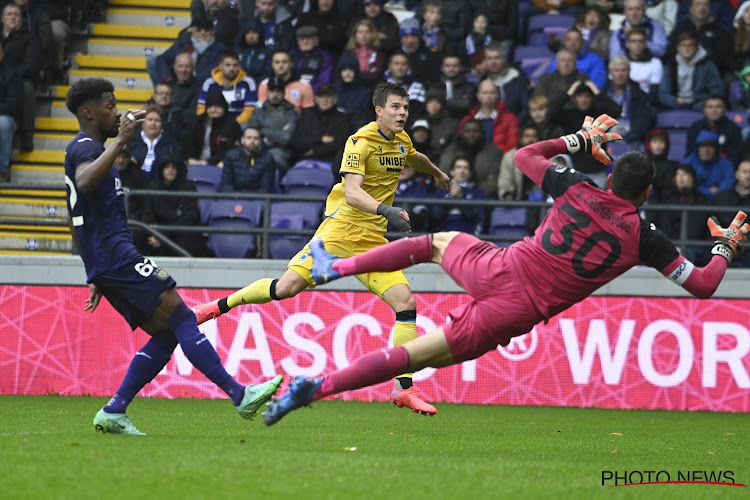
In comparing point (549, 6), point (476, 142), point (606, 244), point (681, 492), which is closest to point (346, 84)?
point (476, 142)

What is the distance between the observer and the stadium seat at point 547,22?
16562mm

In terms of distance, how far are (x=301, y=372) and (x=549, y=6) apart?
7.35 m

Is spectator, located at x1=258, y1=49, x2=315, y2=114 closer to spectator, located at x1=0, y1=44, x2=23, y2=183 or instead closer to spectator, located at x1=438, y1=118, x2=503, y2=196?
spectator, located at x1=438, y1=118, x2=503, y2=196

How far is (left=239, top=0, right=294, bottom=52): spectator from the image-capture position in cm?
1631

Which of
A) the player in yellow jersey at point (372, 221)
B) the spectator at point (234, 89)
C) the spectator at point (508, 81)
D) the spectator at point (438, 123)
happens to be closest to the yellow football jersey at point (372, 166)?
the player in yellow jersey at point (372, 221)

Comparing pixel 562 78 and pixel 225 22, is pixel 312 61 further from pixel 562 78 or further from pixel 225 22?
pixel 562 78

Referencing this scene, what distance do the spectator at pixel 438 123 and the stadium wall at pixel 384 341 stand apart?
7.22ft

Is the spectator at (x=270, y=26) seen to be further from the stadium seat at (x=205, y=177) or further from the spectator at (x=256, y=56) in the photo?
the stadium seat at (x=205, y=177)

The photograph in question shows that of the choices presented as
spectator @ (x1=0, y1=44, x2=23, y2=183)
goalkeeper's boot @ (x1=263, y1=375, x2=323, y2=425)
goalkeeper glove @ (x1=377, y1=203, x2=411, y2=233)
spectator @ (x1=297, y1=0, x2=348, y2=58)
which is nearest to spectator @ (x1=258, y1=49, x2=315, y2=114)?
spectator @ (x1=297, y1=0, x2=348, y2=58)

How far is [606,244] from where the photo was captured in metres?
6.85

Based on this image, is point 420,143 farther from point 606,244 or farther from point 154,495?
point 154,495

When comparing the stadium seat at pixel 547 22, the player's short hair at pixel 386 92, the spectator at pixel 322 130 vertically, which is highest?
the stadium seat at pixel 547 22

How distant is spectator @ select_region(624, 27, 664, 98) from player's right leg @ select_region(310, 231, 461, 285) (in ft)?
29.7

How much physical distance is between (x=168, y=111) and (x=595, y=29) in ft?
19.5
